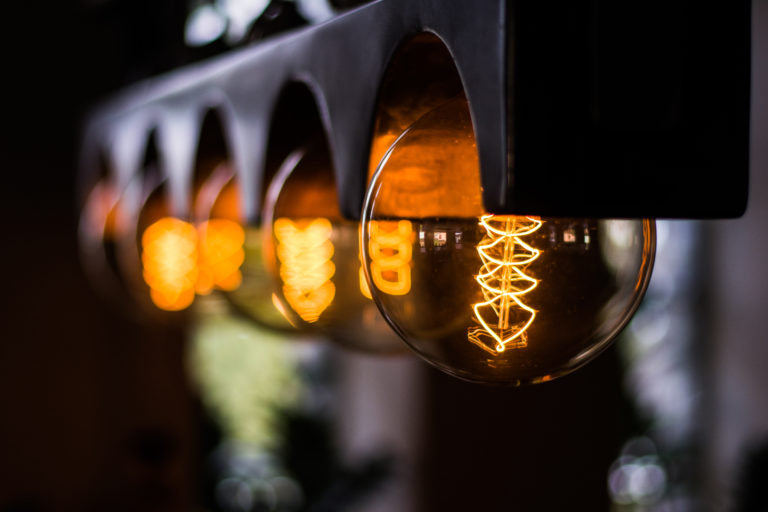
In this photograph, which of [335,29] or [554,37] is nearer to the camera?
[554,37]

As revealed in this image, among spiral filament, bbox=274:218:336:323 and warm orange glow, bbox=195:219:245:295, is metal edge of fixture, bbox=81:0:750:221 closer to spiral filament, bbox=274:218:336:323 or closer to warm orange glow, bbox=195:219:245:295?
spiral filament, bbox=274:218:336:323

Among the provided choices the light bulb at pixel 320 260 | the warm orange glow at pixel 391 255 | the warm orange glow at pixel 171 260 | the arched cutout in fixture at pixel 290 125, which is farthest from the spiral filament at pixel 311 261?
the warm orange glow at pixel 171 260

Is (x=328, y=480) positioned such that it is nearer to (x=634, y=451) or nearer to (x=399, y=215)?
(x=634, y=451)

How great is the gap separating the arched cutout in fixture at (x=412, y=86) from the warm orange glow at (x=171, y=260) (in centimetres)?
70

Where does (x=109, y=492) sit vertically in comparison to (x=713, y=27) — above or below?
below

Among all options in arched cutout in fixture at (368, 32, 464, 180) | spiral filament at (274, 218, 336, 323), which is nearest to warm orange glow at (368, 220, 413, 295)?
arched cutout in fixture at (368, 32, 464, 180)

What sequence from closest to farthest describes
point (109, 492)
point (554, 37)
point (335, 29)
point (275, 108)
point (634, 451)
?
point (554, 37)
point (335, 29)
point (275, 108)
point (109, 492)
point (634, 451)

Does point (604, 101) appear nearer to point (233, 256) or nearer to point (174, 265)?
point (233, 256)

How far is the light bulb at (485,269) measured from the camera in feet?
1.55

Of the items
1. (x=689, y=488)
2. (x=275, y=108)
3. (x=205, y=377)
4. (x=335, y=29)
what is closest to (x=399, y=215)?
(x=335, y=29)

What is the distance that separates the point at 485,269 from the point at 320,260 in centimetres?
33

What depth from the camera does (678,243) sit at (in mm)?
3568

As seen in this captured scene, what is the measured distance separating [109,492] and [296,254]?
2139 mm

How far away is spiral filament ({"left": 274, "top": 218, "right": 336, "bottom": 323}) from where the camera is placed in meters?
0.78
